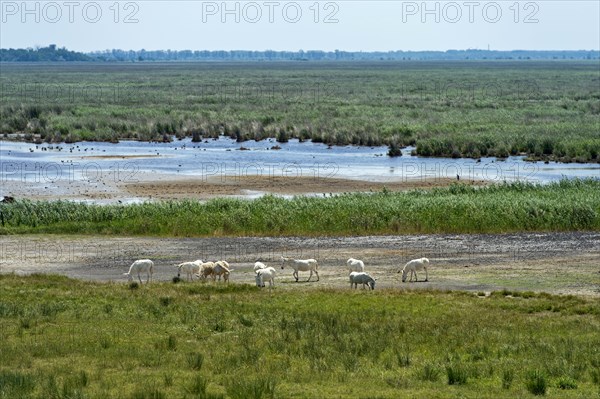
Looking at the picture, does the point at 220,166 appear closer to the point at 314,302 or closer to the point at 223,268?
the point at 223,268

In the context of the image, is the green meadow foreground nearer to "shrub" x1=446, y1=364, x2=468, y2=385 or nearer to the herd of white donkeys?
"shrub" x1=446, y1=364, x2=468, y2=385

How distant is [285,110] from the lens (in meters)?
108

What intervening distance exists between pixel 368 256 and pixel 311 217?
6855 millimetres

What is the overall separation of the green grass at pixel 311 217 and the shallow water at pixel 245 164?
569 inches

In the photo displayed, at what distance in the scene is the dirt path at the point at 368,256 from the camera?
103 ft

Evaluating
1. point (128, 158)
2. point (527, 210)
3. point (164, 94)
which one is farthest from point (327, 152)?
point (164, 94)

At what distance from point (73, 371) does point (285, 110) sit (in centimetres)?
9044

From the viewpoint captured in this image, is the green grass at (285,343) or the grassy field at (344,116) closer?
the green grass at (285,343)

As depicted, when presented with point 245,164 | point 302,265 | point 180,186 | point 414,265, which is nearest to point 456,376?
point 414,265

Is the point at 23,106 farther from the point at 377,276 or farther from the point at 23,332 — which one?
the point at 23,332

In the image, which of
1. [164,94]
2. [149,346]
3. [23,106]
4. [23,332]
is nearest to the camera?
[149,346]

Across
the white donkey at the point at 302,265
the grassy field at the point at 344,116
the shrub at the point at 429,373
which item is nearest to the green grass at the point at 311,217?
the white donkey at the point at 302,265

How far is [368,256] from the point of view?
120ft

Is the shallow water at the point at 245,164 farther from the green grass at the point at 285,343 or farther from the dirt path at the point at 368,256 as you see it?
the green grass at the point at 285,343
